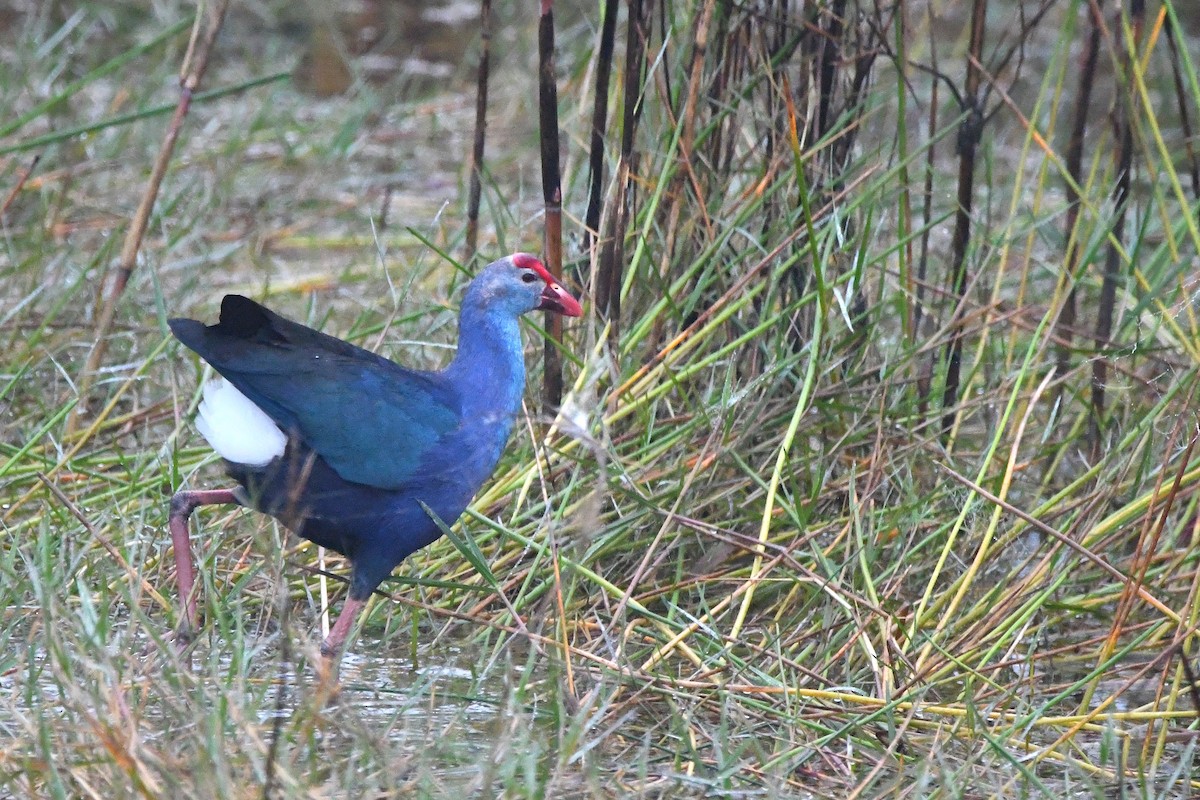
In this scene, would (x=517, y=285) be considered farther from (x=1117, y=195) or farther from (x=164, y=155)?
(x=1117, y=195)

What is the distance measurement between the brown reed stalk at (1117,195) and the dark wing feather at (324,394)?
1.18 meters

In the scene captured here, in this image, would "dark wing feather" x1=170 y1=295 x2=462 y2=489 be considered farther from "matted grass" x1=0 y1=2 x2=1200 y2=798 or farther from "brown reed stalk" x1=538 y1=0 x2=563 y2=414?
"brown reed stalk" x1=538 y1=0 x2=563 y2=414

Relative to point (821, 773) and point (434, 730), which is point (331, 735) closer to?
point (434, 730)

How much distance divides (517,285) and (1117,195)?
122 cm

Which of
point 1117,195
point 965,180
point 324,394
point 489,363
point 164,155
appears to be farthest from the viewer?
point 1117,195

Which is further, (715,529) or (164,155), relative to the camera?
(164,155)

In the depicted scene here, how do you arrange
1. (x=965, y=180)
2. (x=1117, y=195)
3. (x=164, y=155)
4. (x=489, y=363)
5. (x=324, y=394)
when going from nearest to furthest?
1. (x=324, y=394)
2. (x=489, y=363)
3. (x=164, y=155)
4. (x=965, y=180)
5. (x=1117, y=195)

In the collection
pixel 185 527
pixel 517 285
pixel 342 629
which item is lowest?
pixel 342 629

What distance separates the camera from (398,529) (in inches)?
83.2

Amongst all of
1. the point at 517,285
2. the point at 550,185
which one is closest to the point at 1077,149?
the point at 550,185

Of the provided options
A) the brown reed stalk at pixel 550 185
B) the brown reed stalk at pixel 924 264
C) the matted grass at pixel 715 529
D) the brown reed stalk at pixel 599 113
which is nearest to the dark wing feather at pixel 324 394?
the matted grass at pixel 715 529

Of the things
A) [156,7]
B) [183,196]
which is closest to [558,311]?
[183,196]

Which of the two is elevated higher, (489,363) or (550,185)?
(550,185)

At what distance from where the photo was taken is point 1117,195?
2850 mm
